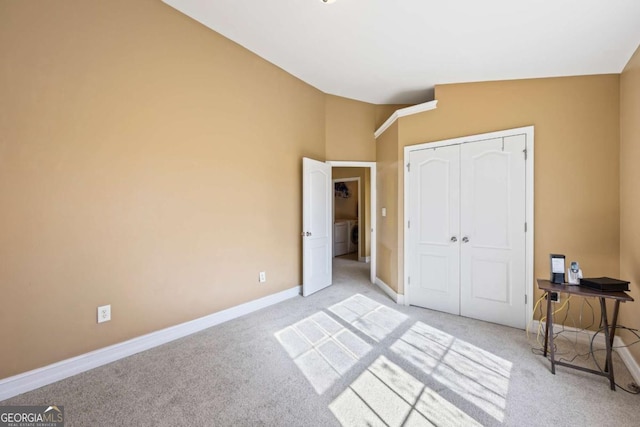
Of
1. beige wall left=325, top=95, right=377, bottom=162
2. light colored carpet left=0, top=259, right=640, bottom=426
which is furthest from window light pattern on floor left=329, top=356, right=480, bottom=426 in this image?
beige wall left=325, top=95, right=377, bottom=162

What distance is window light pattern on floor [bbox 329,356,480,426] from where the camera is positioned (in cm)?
155

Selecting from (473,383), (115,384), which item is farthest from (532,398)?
(115,384)

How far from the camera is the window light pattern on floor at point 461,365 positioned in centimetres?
176

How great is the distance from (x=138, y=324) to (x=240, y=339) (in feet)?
2.85

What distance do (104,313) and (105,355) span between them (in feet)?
1.08

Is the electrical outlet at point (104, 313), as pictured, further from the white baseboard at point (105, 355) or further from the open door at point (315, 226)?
the open door at point (315, 226)

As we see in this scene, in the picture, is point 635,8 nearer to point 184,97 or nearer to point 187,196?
point 184,97

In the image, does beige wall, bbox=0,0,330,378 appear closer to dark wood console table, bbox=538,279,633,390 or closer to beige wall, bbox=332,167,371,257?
dark wood console table, bbox=538,279,633,390

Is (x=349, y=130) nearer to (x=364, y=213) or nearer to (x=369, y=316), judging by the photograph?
(x=364, y=213)

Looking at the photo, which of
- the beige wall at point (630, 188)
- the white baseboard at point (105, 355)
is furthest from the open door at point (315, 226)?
the beige wall at point (630, 188)

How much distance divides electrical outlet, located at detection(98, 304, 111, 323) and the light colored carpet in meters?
0.35

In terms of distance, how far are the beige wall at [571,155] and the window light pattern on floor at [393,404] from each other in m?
1.84

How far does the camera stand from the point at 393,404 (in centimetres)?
169

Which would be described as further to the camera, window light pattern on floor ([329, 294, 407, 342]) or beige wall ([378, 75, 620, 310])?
window light pattern on floor ([329, 294, 407, 342])
